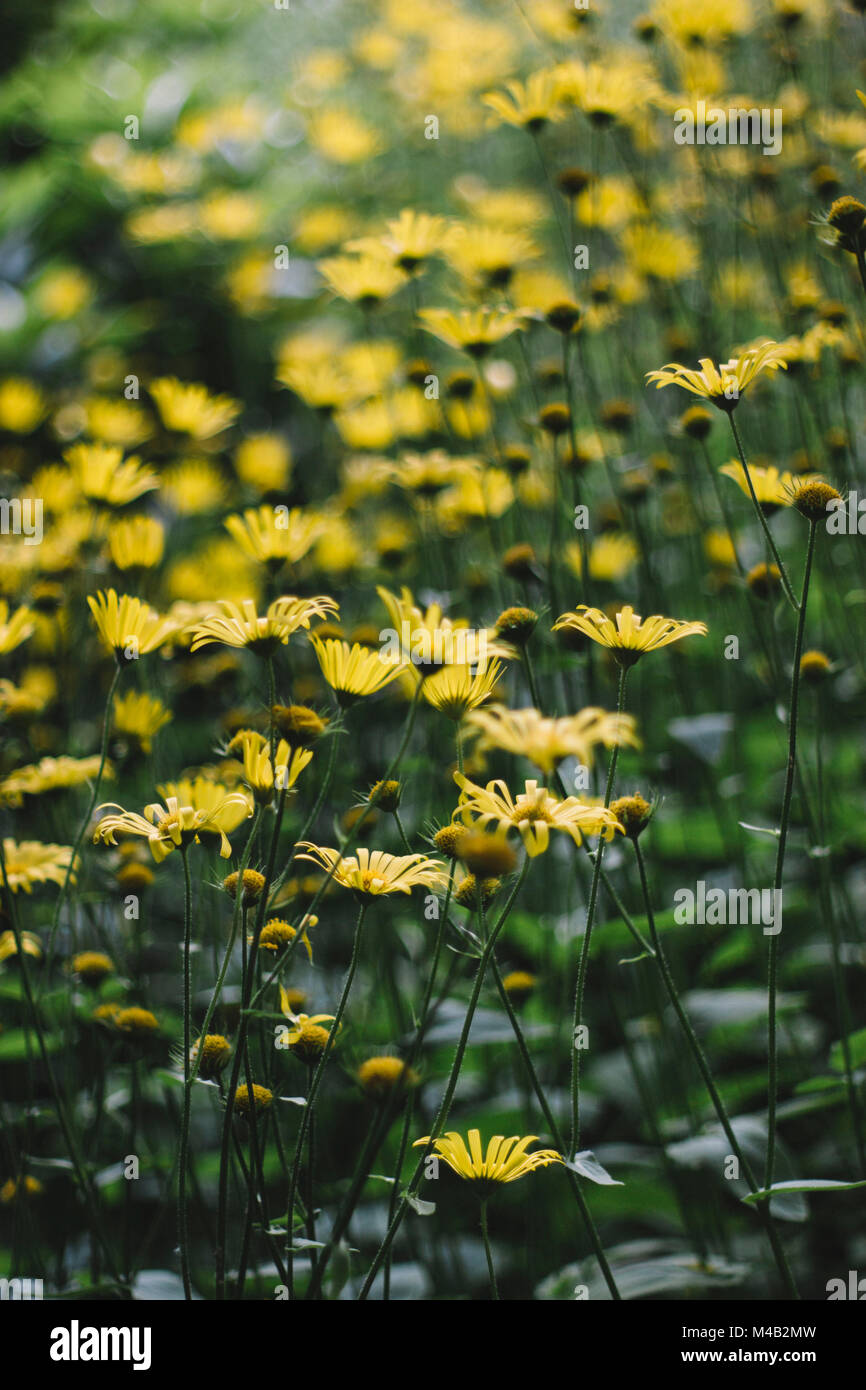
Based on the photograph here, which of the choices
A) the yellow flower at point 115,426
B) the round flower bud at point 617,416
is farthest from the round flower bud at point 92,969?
the yellow flower at point 115,426

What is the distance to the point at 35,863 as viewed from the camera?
165 cm

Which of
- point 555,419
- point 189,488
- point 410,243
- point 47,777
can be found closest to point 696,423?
point 555,419

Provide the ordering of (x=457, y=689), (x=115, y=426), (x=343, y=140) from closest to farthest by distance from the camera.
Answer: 1. (x=457, y=689)
2. (x=115, y=426)
3. (x=343, y=140)

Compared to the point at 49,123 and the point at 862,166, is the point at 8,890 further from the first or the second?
the point at 49,123

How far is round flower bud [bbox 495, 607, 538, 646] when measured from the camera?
1396 millimetres

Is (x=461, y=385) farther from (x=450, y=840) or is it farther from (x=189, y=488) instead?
(x=450, y=840)

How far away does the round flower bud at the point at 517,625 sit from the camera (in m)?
→ 1.40

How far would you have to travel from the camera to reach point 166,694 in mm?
2266

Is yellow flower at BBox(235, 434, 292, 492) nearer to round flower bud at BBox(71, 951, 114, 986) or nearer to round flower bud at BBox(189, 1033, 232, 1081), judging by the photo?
round flower bud at BBox(71, 951, 114, 986)

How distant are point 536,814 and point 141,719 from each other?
859mm

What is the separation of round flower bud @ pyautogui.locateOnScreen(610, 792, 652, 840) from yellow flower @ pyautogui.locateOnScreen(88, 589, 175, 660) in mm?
603

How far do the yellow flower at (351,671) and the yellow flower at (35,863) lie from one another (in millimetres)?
559
